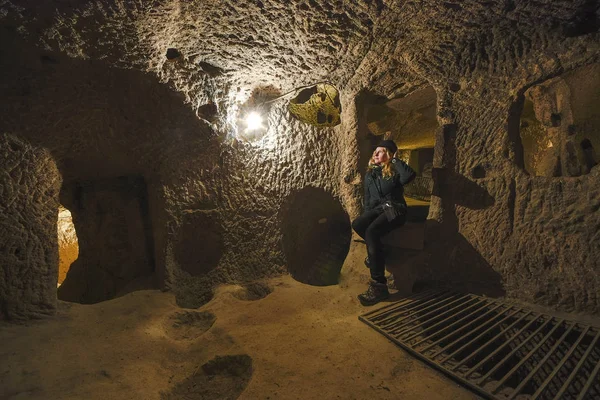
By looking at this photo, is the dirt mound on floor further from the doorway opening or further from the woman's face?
the doorway opening

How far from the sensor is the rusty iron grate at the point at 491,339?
5.61 feet

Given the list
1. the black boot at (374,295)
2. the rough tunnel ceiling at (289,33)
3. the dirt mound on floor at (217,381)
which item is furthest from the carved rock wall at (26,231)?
the black boot at (374,295)

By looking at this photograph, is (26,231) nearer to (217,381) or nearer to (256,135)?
(217,381)

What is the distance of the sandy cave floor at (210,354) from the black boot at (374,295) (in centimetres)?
11

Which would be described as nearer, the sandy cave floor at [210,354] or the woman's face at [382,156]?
the sandy cave floor at [210,354]

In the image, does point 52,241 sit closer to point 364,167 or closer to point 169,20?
point 169,20

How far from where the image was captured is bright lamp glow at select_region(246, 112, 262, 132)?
3.85m

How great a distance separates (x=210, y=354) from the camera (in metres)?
2.10

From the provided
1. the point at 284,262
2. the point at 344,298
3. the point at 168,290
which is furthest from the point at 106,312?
the point at 344,298

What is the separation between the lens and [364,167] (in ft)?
12.0

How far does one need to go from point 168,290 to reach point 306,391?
224 cm

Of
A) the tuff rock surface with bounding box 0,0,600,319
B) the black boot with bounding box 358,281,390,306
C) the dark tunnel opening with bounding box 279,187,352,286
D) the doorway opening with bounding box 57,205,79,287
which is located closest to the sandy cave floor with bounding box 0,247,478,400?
the black boot with bounding box 358,281,390,306

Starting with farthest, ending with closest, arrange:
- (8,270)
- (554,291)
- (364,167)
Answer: (364,167), (8,270), (554,291)

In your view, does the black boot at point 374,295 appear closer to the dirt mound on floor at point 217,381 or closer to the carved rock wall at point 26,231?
the dirt mound on floor at point 217,381
